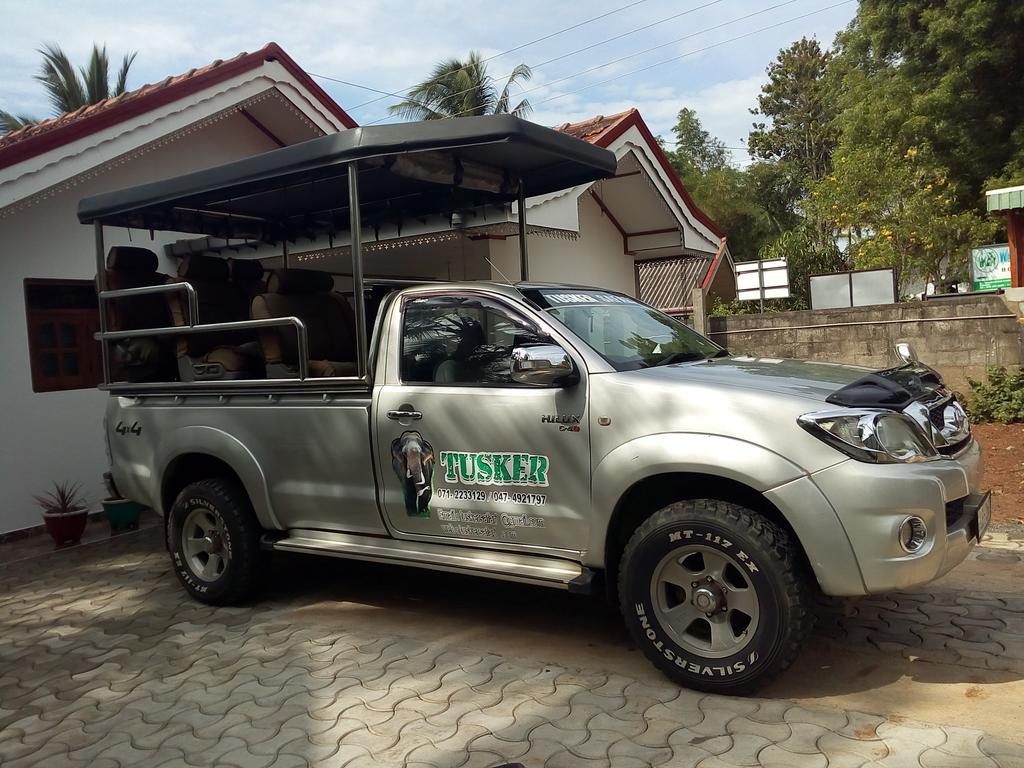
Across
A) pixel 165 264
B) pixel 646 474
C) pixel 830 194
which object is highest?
pixel 830 194

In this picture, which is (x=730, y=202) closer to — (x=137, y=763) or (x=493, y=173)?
(x=493, y=173)

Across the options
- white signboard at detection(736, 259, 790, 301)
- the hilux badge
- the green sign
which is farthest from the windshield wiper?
the green sign

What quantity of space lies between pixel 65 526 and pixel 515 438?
514cm

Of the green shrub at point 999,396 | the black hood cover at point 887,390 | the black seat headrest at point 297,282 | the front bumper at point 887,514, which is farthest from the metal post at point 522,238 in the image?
the green shrub at point 999,396

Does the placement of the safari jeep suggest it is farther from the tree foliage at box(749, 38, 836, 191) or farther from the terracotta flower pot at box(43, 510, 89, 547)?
the tree foliage at box(749, 38, 836, 191)

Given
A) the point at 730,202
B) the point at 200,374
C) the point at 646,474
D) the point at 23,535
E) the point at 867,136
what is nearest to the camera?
the point at 646,474

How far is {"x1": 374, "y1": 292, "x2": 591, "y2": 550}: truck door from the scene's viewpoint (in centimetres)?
390

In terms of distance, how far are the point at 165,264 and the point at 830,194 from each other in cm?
1755

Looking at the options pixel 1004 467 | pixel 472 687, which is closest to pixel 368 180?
pixel 472 687

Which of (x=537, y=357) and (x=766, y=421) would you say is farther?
(x=537, y=357)

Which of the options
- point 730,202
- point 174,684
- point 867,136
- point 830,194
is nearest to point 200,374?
point 174,684

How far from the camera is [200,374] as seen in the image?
18.6 ft

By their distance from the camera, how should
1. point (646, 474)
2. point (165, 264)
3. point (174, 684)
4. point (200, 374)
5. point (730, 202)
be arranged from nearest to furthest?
point (646, 474) < point (174, 684) < point (200, 374) < point (165, 264) < point (730, 202)

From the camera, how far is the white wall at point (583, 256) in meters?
11.7
